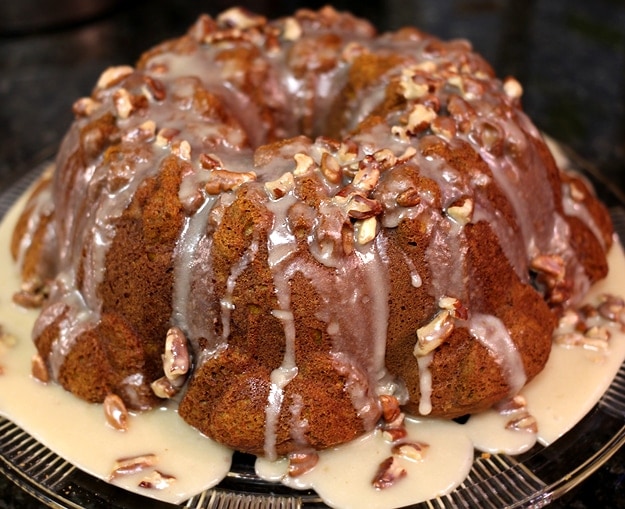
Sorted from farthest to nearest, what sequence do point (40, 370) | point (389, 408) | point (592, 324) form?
point (592, 324), point (40, 370), point (389, 408)

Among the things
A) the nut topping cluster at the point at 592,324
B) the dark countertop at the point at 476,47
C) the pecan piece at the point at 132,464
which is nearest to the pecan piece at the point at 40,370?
the pecan piece at the point at 132,464

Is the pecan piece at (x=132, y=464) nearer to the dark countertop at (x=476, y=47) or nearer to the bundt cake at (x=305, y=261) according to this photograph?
the bundt cake at (x=305, y=261)

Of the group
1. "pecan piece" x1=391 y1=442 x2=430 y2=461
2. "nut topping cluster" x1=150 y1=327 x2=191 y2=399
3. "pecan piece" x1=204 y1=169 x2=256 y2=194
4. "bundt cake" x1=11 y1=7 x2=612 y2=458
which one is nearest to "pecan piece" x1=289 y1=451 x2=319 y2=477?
"bundt cake" x1=11 y1=7 x2=612 y2=458

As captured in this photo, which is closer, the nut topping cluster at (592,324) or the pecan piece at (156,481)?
the pecan piece at (156,481)

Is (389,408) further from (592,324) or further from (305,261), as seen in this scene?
(592,324)

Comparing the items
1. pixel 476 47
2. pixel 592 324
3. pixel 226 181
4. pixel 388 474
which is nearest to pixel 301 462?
pixel 388 474

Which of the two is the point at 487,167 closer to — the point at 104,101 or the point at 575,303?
the point at 575,303
